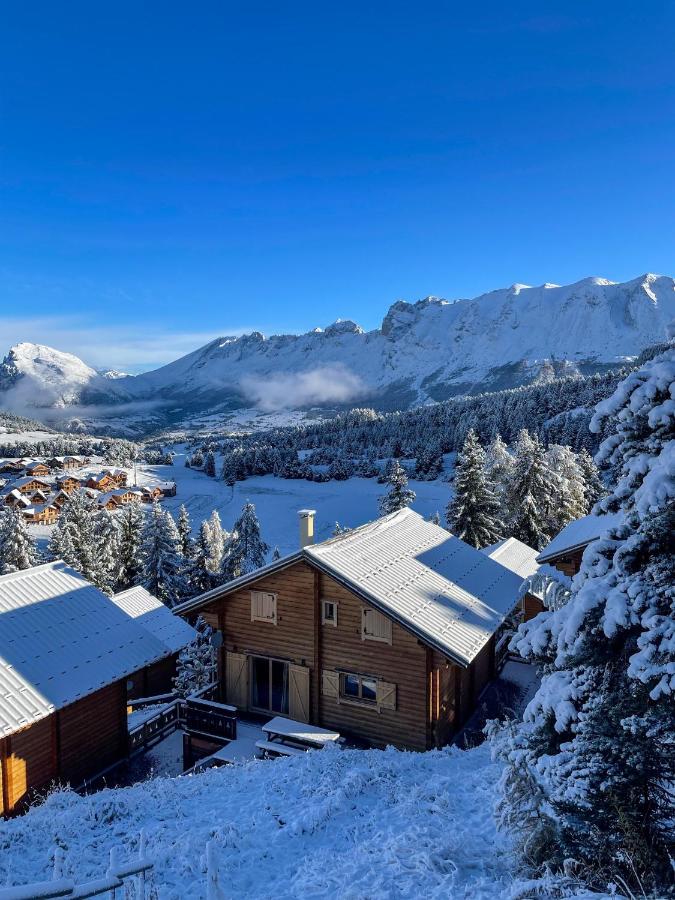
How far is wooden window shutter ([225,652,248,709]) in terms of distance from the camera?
59.8 ft

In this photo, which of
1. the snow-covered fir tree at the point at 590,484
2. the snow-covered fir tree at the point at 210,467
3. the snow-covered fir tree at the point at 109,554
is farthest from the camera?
the snow-covered fir tree at the point at 210,467

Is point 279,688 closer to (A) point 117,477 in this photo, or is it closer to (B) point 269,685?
(B) point 269,685

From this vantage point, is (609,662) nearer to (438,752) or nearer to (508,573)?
(438,752)

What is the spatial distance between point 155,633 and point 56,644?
905cm

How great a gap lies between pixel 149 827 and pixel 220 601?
9.02 m

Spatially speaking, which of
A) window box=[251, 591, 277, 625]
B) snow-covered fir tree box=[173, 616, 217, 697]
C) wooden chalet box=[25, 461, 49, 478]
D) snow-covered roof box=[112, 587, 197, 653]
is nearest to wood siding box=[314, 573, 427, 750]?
window box=[251, 591, 277, 625]

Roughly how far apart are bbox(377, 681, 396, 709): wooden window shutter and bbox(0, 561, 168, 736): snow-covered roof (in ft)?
22.2

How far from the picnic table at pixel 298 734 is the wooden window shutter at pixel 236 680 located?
92.6 inches

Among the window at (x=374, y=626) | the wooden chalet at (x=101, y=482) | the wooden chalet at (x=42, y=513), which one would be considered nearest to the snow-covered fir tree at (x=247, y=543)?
the window at (x=374, y=626)

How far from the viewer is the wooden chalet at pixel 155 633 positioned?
23.9 metres

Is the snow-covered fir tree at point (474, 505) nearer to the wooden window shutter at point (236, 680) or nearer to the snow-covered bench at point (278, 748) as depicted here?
the wooden window shutter at point (236, 680)

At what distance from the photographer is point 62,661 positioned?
14773 mm

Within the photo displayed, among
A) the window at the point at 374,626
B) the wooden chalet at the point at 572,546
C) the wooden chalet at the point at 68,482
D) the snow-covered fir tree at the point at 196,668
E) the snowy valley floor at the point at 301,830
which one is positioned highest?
the wooden chalet at the point at 572,546

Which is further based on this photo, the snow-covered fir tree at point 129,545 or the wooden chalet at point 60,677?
the snow-covered fir tree at point 129,545
